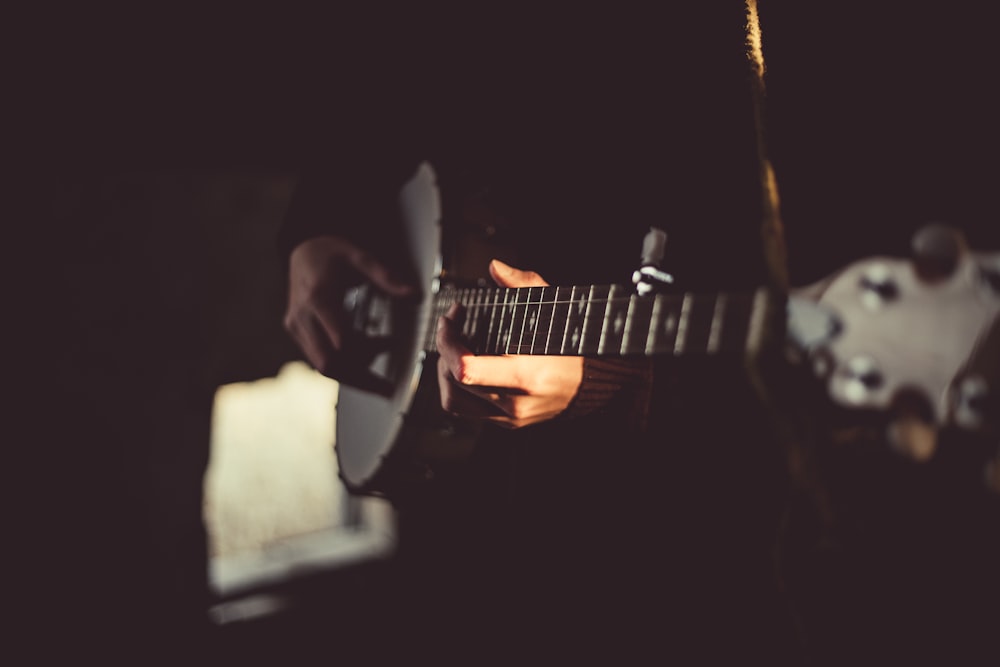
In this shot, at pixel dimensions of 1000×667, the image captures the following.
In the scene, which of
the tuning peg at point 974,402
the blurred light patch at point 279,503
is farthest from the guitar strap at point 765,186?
the blurred light patch at point 279,503

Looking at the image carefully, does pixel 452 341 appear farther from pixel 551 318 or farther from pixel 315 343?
pixel 315 343

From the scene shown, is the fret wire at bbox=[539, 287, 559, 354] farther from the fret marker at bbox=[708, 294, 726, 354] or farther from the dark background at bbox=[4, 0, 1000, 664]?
the dark background at bbox=[4, 0, 1000, 664]

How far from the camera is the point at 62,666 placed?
5.74ft

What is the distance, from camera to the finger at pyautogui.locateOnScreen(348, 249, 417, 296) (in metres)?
1.10

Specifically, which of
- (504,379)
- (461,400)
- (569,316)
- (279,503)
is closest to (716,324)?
(569,316)

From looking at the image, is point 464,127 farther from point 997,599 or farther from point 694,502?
point 997,599

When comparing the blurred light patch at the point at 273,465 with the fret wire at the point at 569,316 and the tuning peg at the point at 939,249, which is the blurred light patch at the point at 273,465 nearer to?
the fret wire at the point at 569,316

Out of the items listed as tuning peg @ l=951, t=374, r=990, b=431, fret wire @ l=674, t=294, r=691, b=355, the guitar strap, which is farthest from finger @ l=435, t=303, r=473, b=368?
tuning peg @ l=951, t=374, r=990, b=431

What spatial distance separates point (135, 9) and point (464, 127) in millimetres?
1112

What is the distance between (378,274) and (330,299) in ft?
0.49

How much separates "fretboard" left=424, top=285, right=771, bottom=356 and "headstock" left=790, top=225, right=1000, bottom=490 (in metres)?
0.07

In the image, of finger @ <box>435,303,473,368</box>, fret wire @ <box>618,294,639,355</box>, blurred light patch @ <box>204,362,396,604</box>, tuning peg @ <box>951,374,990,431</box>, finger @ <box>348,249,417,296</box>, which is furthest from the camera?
blurred light patch @ <box>204,362,396,604</box>

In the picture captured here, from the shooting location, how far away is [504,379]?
0.87 metres

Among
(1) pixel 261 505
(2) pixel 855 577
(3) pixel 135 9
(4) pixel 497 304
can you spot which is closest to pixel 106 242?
(3) pixel 135 9
